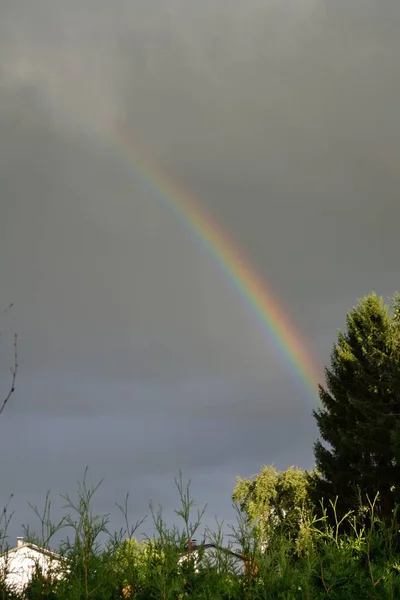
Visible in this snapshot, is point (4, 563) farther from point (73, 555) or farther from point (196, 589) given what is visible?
point (196, 589)

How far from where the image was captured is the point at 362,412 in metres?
32.1

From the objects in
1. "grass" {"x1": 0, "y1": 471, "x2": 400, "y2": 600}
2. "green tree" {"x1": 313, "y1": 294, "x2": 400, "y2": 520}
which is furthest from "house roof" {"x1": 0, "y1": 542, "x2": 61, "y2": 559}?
"green tree" {"x1": 313, "y1": 294, "x2": 400, "y2": 520}

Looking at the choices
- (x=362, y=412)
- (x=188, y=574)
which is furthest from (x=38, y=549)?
(x=362, y=412)

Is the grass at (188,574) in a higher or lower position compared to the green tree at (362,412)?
lower

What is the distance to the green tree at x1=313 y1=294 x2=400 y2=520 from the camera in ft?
102

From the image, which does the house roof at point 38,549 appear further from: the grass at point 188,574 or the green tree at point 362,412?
the green tree at point 362,412

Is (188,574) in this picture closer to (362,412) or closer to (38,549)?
(38,549)

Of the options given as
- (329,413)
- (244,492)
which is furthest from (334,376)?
(244,492)

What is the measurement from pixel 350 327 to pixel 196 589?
32.3 m

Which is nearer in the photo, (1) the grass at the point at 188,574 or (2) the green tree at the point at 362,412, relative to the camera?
(1) the grass at the point at 188,574

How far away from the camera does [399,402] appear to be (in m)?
30.9

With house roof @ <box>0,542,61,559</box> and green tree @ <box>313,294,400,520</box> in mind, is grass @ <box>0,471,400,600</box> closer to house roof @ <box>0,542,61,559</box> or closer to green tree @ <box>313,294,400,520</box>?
house roof @ <box>0,542,61,559</box>

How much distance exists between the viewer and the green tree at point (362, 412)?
3122cm

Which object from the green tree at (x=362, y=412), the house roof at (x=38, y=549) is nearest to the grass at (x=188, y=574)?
the house roof at (x=38, y=549)
